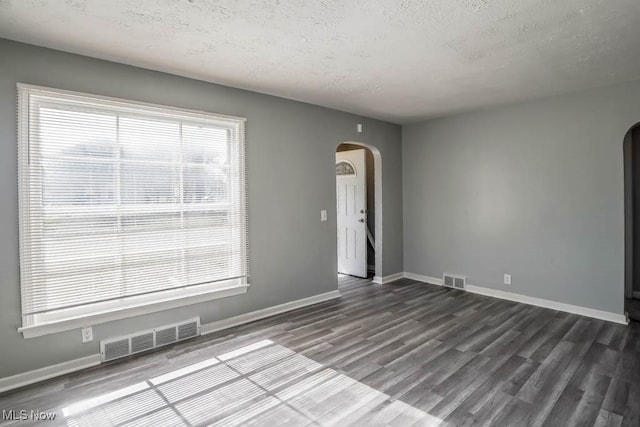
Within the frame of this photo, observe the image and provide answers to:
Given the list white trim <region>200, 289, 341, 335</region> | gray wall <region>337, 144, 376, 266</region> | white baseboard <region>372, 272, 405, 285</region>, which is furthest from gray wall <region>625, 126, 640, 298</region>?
white trim <region>200, 289, 341, 335</region>

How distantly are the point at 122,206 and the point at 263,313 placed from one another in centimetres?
188

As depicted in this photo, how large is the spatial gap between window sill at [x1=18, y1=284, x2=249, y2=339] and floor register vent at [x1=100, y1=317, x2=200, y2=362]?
0.18 meters

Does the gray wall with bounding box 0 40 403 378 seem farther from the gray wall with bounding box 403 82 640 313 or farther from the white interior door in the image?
the gray wall with bounding box 403 82 640 313

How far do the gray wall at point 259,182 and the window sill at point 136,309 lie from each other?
62mm

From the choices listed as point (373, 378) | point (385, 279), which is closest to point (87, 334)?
point (373, 378)

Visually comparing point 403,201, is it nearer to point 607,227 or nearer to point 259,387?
point 607,227

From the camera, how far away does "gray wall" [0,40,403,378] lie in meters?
2.49

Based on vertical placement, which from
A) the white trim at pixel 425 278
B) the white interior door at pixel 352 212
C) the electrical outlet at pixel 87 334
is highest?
the white interior door at pixel 352 212

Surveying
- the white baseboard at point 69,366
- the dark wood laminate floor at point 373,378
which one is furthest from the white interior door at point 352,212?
the white baseboard at point 69,366

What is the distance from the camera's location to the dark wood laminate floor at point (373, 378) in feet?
7.09

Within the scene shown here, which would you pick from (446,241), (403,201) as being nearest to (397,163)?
(403,201)

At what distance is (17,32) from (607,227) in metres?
5.67

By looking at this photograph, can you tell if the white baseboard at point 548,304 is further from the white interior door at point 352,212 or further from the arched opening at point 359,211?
the white interior door at point 352,212

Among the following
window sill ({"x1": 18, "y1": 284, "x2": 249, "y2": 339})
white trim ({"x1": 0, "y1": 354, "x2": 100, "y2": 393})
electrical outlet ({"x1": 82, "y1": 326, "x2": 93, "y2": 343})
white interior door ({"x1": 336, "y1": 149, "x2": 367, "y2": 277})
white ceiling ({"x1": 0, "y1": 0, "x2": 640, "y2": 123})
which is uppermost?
white ceiling ({"x1": 0, "y1": 0, "x2": 640, "y2": 123})
